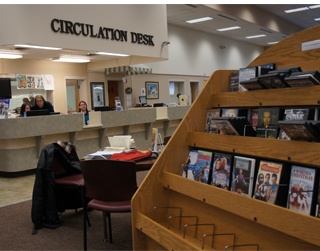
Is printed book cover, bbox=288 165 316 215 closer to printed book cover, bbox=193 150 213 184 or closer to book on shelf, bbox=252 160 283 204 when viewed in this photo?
book on shelf, bbox=252 160 283 204

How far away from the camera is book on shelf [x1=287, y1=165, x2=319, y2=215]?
1354 mm

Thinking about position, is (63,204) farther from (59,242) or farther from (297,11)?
(297,11)

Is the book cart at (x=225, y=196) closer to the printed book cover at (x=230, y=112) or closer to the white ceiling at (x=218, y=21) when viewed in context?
the printed book cover at (x=230, y=112)

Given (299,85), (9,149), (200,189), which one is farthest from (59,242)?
(9,149)

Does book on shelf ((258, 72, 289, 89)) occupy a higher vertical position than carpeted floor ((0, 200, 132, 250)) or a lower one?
higher

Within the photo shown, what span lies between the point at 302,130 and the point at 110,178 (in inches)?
59.0

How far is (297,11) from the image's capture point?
12.3 meters

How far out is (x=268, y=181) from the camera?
1534mm

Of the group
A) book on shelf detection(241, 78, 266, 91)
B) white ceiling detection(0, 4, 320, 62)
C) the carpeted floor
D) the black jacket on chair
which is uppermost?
white ceiling detection(0, 4, 320, 62)

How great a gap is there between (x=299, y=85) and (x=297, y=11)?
1237cm

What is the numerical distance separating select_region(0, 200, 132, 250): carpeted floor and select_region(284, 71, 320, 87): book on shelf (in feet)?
6.45

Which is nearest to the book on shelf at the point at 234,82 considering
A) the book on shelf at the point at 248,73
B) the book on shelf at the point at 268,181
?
the book on shelf at the point at 248,73

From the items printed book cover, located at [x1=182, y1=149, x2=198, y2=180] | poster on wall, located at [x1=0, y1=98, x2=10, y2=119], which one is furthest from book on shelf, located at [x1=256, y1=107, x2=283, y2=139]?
poster on wall, located at [x1=0, y1=98, x2=10, y2=119]

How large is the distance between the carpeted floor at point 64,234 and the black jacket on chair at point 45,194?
94 millimetres
